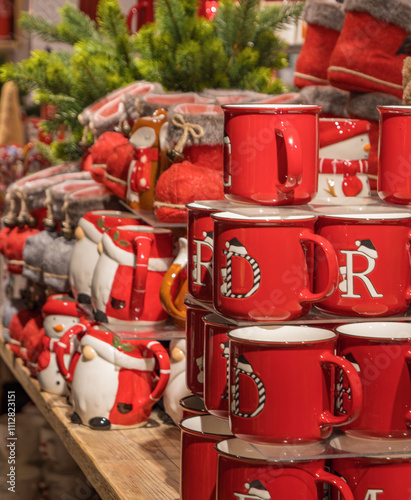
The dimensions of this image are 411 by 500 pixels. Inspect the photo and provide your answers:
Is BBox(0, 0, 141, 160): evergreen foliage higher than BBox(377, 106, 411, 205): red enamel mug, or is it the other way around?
BBox(0, 0, 141, 160): evergreen foliage

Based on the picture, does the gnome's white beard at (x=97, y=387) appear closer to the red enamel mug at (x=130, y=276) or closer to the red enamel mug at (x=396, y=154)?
the red enamel mug at (x=130, y=276)

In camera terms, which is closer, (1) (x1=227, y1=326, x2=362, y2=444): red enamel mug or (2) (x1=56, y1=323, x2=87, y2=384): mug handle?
(1) (x1=227, y1=326, x2=362, y2=444): red enamel mug

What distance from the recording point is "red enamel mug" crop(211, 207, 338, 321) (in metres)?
0.86

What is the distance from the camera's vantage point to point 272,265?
86cm

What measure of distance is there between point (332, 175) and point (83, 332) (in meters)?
0.53

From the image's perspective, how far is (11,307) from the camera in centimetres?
201

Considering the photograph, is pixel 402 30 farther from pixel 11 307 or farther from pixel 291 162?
pixel 11 307

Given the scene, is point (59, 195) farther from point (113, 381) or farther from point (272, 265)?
point (272, 265)

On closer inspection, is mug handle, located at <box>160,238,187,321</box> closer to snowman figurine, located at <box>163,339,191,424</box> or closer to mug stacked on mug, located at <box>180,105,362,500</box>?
snowman figurine, located at <box>163,339,191,424</box>

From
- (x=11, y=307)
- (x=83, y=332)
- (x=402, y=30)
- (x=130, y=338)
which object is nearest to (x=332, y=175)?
(x=402, y=30)

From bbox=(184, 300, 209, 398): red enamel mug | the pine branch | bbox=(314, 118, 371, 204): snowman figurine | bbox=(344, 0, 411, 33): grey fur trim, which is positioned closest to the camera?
bbox=(184, 300, 209, 398): red enamel mug

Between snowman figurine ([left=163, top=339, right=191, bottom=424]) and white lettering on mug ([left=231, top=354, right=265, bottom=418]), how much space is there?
489 mm

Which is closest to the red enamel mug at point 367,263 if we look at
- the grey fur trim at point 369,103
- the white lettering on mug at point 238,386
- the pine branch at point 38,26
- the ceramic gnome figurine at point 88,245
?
the white lettering on mug at point 238,386

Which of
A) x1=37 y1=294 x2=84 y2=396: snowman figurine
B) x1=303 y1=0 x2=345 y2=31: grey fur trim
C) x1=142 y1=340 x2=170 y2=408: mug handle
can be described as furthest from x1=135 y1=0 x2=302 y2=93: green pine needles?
x1=142 y1=340 x2=170 y2=408: mug handle
